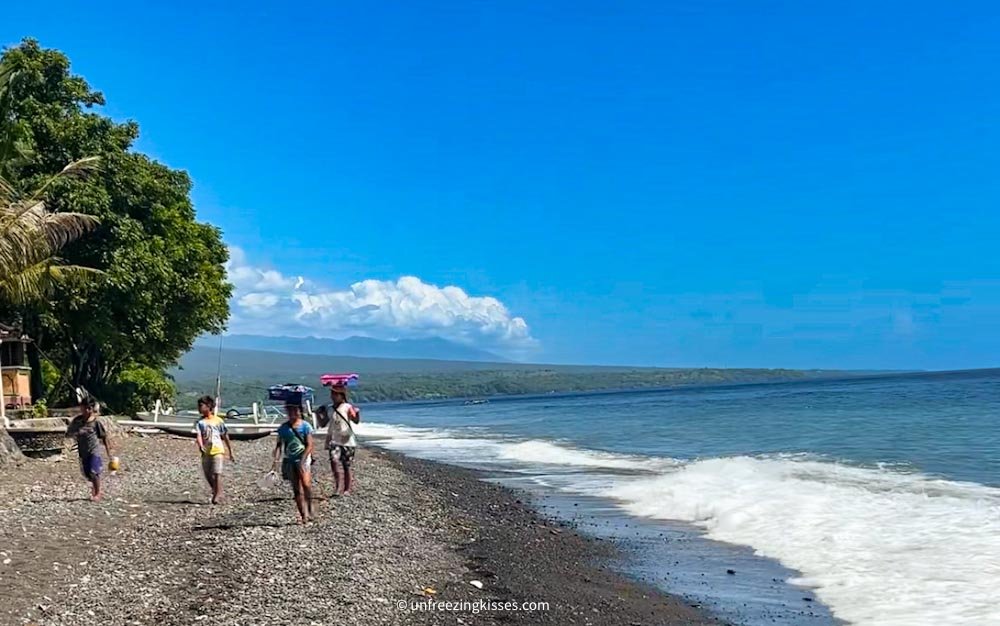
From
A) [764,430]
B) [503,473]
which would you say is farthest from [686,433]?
[503,473]

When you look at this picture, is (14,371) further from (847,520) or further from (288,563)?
(847,520)

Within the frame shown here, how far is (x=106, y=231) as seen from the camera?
90.5ft

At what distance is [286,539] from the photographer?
33.4 ft

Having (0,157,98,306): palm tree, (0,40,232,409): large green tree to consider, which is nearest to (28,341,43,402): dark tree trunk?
(0,40,232,409): large green tree

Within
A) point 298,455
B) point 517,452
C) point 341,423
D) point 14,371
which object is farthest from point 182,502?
point 517,452

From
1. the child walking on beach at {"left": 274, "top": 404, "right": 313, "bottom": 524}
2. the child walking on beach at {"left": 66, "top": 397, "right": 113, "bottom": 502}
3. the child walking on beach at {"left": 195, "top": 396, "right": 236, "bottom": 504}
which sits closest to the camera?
the child walking on beach at {"left": 274, "top": 404, "right": 313, "bottom": 524}

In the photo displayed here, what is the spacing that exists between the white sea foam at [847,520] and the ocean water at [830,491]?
0.03 metres

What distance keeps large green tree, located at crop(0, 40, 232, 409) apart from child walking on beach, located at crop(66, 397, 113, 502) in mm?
13524

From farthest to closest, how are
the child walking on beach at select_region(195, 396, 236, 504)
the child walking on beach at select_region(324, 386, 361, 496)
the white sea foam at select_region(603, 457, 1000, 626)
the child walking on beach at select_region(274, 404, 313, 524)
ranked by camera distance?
the child walking on beach at select_region(324, 386, 361, 496), the child walking on beach at select_region(195, 396, 236, 504), the child walking on beach at select_region(274, 404, 313, 524), the white sea foam at select_region(603, 457, 1000, 626)

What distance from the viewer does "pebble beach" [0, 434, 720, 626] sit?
739 centimetres

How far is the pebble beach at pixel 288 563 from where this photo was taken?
24.2 ft

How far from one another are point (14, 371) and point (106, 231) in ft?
17.7

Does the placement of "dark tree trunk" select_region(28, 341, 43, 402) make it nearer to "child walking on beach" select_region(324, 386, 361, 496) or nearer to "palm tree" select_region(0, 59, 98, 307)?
"palm tree" select_region(0, 59, 98, 307)

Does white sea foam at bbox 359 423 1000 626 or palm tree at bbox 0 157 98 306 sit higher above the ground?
palm tree at bbox 0 157 98 306
